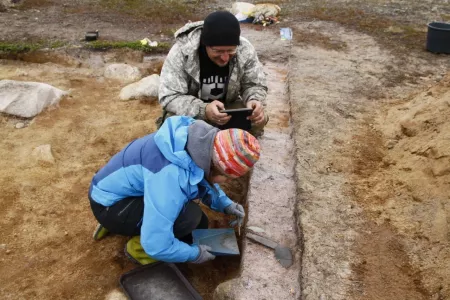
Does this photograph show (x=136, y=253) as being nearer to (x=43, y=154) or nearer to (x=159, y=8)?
(x=43, y=154)

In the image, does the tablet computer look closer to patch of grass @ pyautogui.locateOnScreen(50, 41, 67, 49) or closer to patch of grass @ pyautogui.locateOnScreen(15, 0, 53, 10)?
patch of grass @ pyautogui.locateOnScreen(50, 41, 67, 49)

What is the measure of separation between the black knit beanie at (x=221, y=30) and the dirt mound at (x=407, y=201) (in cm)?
146

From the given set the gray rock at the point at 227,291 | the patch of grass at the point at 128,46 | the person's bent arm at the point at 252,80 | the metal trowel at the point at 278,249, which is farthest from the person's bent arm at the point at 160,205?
the patch of grass at the point at 128,46

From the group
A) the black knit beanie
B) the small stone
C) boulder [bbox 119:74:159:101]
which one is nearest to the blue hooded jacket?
the black knit beanie

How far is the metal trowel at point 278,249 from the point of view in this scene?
2.72 metres

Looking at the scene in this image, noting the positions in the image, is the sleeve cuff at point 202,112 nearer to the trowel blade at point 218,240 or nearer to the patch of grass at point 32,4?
the trowel blade at point 218,240

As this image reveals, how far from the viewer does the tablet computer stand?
3254 mm

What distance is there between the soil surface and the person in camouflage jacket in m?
0.62

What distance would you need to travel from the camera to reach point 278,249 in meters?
2.79

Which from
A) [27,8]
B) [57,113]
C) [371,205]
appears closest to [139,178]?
[371,205]

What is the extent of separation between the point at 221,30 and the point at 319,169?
53.2 inches

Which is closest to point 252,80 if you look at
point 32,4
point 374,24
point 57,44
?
point 57,44

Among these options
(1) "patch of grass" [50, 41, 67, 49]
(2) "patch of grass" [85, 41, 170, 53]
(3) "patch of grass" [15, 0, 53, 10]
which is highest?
(3) "patch of grass" [15, 0, 53, 10]

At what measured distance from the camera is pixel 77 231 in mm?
3223
